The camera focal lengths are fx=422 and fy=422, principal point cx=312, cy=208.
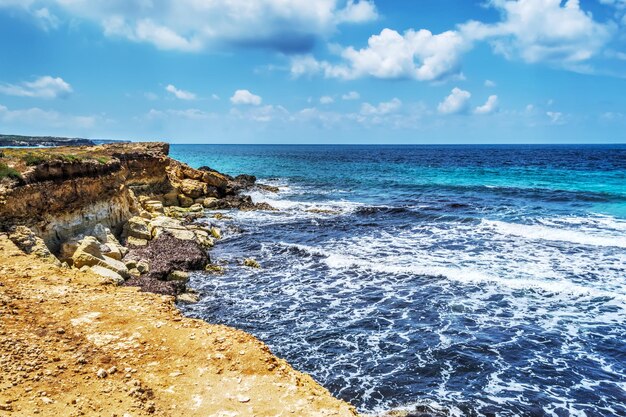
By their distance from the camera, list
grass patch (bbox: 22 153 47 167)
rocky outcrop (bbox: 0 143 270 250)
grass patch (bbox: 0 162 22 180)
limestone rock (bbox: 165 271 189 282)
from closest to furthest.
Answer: rocky outcrop (bbox: 0 143 270 250), grass patch (bbox: 0 162 22 180), limestone rock (bbox: 165 271 189 282), grass patch (bbox: 22 153 47 167)

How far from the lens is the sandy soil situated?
7.54 meters

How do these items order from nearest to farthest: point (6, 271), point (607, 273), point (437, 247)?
1. point (6, 271)
2. point (607, 273)
3. point (437, 247)

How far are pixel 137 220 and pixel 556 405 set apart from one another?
23506mm

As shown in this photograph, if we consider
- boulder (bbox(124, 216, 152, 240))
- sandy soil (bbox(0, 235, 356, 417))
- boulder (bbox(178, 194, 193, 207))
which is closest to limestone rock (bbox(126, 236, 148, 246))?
boulder (bbox(124, 216, 152, 240))

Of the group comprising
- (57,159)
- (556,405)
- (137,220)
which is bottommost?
(556,405)

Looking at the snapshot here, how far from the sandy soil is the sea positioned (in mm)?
3531

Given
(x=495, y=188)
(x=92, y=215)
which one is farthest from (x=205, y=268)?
(x=495, y=188)

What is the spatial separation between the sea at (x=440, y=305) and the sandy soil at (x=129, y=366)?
3.53 metres

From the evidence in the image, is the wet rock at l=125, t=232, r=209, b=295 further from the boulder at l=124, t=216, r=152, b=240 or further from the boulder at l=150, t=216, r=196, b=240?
the boulder at l=124, t=216, r=152, b=240

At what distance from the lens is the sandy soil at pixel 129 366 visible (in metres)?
7.54

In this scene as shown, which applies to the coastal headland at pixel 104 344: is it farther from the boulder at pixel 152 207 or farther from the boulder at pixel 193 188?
the boulder at pixel 193 188

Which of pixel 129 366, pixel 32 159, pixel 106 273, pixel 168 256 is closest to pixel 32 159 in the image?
pixel 32 159

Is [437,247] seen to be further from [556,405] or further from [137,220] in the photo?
[137,220]

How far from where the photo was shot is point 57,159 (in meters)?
21.5
